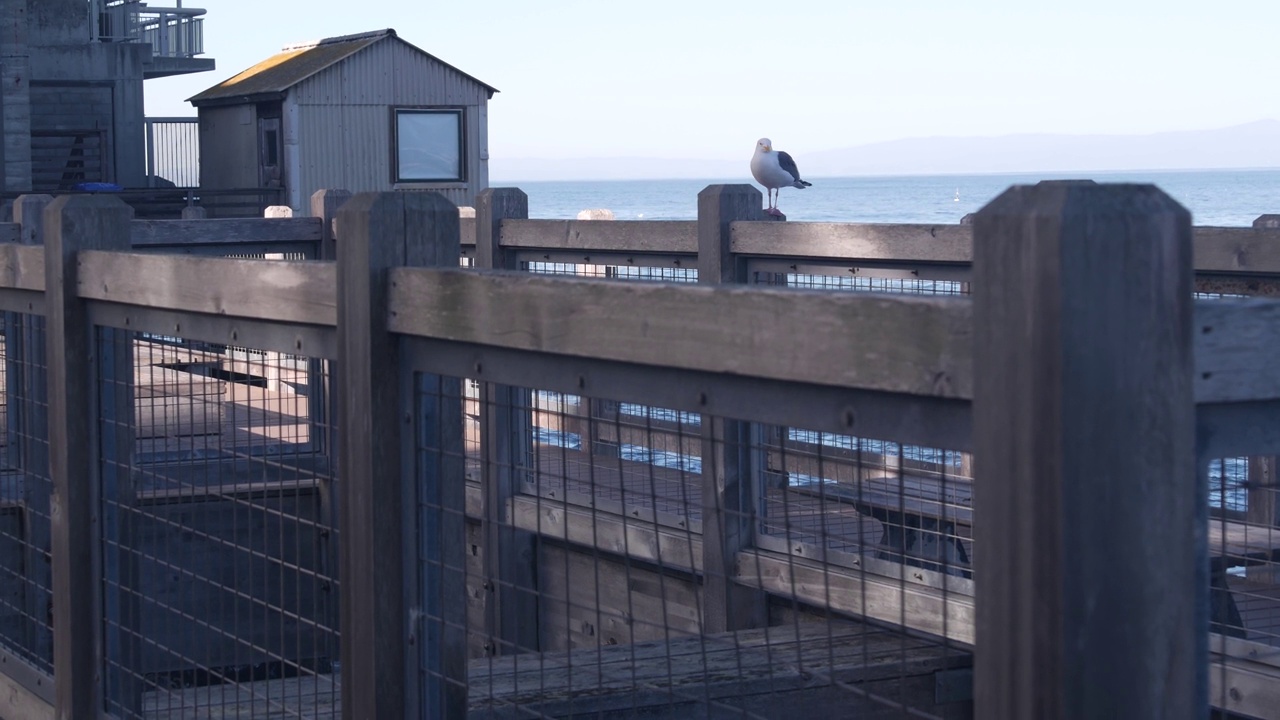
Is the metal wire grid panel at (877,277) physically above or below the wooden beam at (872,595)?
above

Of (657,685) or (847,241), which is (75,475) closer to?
(657,685)

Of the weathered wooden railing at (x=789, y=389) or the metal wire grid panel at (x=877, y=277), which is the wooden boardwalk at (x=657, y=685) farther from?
the metal wire grid panel at (x=877, y=277)

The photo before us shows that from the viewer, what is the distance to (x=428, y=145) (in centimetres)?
3569

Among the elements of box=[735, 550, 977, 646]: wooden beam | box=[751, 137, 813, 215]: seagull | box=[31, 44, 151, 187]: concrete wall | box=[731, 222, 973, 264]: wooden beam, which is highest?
box=[31, 44, 151, 187]: concrete wall

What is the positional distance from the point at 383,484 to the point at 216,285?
90cm

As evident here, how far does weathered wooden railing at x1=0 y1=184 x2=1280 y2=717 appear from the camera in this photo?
1768 mm

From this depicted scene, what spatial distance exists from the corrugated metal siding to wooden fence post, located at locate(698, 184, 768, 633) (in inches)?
1090

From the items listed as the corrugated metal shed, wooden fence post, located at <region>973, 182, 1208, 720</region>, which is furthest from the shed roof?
wooden fence post, located at <region>973, 182, 1208, 720</region>

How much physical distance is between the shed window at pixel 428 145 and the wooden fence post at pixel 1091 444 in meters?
33.7

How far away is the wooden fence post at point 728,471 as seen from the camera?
6.52 metres

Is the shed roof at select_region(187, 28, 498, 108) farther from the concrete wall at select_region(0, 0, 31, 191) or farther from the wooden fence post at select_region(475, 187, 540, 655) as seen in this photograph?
the wooden fence post at select_region(475, 187, 540, 655)

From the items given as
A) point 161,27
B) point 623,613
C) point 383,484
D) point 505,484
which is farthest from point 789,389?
point 161,27

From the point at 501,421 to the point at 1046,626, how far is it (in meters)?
6.30

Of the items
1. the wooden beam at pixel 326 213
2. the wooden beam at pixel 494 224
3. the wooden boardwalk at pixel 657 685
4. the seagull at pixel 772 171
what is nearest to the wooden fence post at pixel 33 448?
the wooden beam at pixel 326 213
